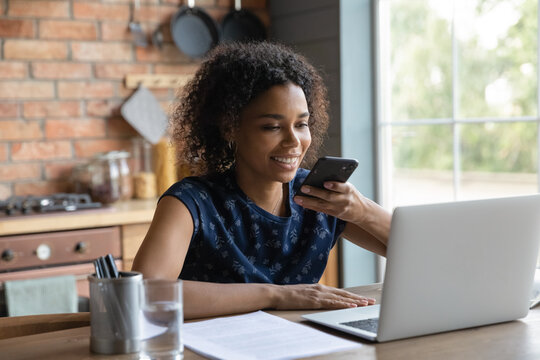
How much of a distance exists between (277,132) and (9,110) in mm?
1759

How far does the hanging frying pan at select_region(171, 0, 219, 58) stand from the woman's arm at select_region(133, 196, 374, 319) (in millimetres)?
2027

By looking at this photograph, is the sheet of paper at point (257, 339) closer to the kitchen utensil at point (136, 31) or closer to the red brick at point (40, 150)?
the red brick at point (40, 150)

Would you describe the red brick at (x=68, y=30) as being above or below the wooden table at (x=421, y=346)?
above

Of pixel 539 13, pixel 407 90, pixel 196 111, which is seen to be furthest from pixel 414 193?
pixel 196 111

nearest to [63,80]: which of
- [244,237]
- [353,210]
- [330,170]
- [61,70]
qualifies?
[61,70]

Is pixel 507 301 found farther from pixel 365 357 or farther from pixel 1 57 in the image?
pixel 1 57

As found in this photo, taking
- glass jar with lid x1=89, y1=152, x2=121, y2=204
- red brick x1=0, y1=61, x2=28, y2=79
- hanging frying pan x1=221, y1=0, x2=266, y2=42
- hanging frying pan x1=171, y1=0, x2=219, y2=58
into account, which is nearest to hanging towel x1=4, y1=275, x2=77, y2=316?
glass jar with lid x1=89, y1=152, x2=121, y2=204

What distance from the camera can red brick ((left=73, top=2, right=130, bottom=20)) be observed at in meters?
3.24

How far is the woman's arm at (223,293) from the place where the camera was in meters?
1.47

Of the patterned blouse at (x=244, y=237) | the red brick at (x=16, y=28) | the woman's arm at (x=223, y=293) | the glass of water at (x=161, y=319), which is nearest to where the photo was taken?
the glass of water at (x=161, y=319)

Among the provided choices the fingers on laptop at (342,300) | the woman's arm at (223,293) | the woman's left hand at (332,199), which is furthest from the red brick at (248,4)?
the fingers on laptop at (342,300)

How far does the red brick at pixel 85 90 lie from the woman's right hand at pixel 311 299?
2.05 meters

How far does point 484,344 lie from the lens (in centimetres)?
123

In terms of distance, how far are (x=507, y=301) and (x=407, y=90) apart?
29.6 ft
